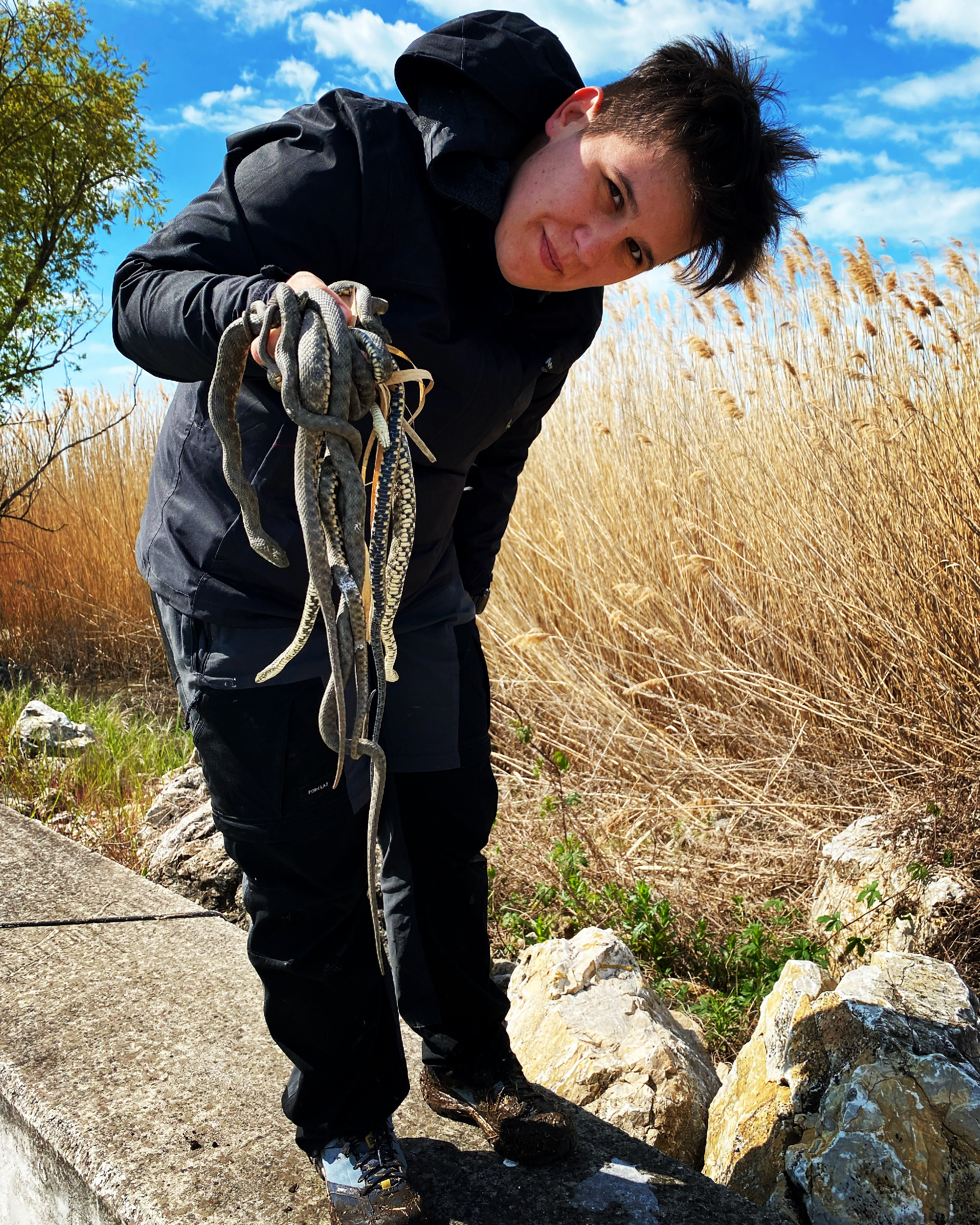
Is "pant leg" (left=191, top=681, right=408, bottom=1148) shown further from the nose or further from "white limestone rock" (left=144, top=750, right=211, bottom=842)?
"white limestone rock" (left=144, top=750, right=211, bottom=842)

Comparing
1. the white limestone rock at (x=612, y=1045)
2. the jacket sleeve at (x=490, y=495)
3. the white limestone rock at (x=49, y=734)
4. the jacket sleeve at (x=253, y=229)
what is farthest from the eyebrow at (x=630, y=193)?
the white limestone rock at (x=49, y=734)

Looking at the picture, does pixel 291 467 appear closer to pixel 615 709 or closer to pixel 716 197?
pixel 716 197

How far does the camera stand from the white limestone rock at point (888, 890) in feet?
8.48

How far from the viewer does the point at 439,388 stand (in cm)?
143

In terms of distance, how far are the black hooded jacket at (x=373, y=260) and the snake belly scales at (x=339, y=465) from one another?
1.01 feet

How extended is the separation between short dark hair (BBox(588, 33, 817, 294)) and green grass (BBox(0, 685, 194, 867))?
2.84 meters

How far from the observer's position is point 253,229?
1.30m

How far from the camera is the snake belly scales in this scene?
0.87m

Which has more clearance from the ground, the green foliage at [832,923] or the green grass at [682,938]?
the green foliage at [832,923]

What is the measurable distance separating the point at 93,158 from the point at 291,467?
6.91m

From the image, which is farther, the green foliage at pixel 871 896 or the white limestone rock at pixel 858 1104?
the green foliage at pixel 871 896

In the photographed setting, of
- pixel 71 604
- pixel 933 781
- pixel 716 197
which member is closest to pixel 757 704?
pixel 933 781

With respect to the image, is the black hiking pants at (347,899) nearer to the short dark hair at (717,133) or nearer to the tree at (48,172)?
the short dark hair at (717,133)

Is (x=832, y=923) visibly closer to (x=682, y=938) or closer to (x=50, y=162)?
(x=682, y=938)
